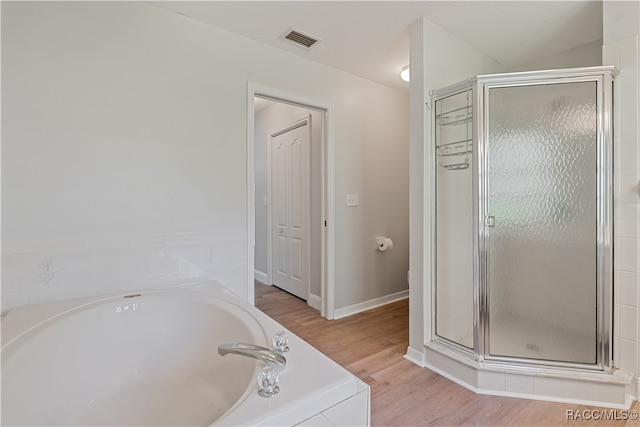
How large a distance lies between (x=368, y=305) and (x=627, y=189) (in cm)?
213

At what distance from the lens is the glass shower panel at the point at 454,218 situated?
1.98 m

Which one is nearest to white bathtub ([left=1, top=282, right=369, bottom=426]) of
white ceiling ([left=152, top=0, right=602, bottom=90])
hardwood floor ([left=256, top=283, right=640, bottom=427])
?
hardwood floor ([left=256, top=283, right=640, bottom=427])

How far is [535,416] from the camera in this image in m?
1.51

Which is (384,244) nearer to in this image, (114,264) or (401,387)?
(401,387)

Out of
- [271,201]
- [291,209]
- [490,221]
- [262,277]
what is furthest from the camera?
[262,277]

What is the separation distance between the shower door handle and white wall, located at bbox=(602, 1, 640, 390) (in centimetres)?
59

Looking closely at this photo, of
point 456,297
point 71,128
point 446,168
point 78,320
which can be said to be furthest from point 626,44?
point 78,320

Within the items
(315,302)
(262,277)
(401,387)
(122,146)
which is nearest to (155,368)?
(122,146)

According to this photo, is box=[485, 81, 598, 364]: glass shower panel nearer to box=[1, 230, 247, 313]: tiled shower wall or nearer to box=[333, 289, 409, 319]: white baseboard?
box=[333, 289, 409, 319]: white baseboard

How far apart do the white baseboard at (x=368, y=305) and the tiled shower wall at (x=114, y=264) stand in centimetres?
107

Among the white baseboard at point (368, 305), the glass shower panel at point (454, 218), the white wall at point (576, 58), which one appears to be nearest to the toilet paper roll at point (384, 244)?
the white baseboard at point (368, 305)

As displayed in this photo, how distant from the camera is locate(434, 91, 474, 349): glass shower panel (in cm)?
198

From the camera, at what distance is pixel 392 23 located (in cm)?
210

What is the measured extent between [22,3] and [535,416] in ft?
10.9
